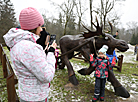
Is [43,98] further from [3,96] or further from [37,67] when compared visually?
[3,96]

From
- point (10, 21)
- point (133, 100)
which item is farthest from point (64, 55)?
point (10, 21)

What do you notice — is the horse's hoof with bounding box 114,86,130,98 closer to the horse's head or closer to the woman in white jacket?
the horse's head

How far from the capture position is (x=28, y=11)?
106cm

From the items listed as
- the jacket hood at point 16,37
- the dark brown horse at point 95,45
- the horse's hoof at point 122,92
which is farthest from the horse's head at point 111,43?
the jacket hood at point 16,37

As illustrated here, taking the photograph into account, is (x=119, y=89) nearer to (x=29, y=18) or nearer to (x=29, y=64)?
(x=29, y=64)

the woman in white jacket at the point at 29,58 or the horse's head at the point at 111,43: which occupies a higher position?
the woman in white jacket at the point at 29,58

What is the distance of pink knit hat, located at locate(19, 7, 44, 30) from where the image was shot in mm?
1061

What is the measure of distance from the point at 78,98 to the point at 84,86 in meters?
0.76

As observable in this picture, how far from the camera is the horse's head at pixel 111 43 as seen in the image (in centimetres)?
320

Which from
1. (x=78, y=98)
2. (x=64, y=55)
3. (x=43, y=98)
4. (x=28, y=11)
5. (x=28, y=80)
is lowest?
(x=78, y=98)

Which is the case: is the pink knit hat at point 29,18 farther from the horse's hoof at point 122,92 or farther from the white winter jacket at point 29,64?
the horse's hoof at point 122,92

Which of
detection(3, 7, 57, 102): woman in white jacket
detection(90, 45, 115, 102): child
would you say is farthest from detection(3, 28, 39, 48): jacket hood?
detection(90, 45, 115, 102): child

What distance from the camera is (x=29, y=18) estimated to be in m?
1.06

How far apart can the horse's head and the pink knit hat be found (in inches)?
106
